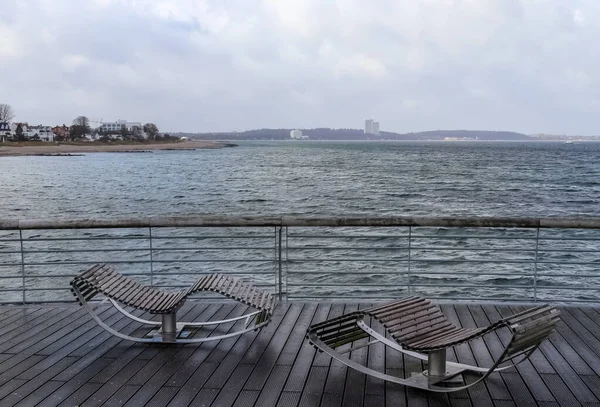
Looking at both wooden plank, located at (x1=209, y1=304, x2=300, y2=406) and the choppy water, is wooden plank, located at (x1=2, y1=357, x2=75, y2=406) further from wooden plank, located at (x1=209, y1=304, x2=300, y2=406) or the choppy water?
the choppy water

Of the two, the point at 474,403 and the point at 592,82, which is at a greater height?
the point at 592,82

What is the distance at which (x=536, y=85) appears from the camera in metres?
75.6

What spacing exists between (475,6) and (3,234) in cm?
2101

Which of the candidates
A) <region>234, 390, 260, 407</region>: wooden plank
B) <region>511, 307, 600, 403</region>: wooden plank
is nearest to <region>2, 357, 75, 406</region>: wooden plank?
<region>234, 390, 260, 407</region>: wooden plank

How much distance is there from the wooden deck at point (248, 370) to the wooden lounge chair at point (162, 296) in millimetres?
188

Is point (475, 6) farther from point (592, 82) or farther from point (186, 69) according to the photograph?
point (592, 82)

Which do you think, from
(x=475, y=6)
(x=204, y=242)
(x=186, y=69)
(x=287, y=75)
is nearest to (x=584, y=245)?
(x=475, y=6)

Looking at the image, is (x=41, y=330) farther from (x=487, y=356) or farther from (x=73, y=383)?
(x=487, y=356)

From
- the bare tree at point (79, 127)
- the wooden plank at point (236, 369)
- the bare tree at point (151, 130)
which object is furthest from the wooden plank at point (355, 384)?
the bare tree at point (151, 130)

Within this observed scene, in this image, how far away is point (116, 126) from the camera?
571 ft

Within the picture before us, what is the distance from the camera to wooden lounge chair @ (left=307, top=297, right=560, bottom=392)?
3.88m

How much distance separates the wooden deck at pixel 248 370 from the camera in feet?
13.4

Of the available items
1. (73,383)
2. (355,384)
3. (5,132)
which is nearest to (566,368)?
(355,384)

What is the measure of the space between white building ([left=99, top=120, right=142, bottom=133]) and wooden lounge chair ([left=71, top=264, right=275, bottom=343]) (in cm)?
15824
